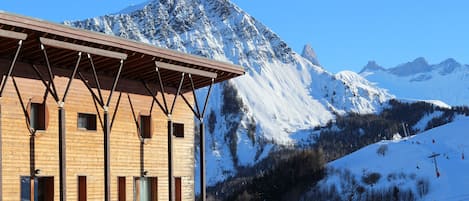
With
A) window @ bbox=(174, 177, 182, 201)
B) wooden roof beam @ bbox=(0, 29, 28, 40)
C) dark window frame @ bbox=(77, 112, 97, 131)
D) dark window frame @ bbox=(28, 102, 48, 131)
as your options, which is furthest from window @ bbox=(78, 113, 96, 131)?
window @ bbox=(174, 177, 182, 201)

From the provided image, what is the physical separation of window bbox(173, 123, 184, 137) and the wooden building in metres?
0.03

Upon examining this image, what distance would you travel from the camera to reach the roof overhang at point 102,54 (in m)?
19.1

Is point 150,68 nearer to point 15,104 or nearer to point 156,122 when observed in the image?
point 156,122

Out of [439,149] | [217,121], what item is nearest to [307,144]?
[217,121]

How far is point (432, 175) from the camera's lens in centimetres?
5912

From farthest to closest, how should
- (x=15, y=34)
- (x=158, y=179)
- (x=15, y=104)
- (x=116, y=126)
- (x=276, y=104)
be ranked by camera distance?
(x=276, y=104) < (x=158, y=179) < (x=116, y=126) < (x=15, y=104) < (x=15, y=34)

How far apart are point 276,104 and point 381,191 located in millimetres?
128716

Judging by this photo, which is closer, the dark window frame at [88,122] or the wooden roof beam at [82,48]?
the wooden roof beam at [82,48]

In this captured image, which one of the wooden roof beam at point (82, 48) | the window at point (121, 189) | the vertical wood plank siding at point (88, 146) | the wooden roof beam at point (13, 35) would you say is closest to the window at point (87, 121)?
the vertical wood plank siding at point (88, 146)

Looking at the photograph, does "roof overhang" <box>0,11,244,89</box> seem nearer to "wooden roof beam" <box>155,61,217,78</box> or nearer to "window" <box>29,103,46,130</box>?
"wooden roof beam" <box>155,61,217,78</box>

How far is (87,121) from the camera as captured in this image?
22.5 m

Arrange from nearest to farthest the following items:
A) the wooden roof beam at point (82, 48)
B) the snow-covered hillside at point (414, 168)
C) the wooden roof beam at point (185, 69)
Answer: the wooden roof beam at point (82, 48)
the wooden roof beam at point (185, 69)
the snow-covered hillside at point (414, 168)

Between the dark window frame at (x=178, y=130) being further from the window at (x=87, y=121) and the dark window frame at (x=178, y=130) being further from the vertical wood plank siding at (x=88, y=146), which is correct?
the window at (x=87, y=121)

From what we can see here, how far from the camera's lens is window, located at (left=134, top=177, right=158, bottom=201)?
24.0 metres
